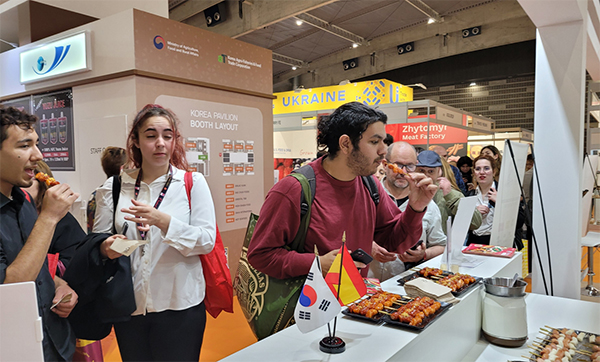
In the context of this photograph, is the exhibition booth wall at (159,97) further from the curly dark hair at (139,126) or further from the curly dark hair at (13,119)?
the curly dark hair at (13,119)

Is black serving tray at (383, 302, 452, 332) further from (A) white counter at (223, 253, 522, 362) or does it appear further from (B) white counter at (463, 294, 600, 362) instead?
(B) white counter at (463, 294, 600, 362)

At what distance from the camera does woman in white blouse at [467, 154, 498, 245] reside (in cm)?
390

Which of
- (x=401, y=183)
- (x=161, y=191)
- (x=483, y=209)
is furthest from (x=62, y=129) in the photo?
(x=483, y=209)

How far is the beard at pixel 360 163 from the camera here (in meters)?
1.73

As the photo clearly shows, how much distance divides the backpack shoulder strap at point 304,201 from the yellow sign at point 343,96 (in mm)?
6792

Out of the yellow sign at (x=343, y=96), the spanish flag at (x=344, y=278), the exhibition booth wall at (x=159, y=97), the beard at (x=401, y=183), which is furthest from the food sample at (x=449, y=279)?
the yellow sign at (x=343, y=96)

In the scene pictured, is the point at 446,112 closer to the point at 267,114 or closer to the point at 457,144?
the point at 457,144

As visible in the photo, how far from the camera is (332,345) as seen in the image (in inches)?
49.0

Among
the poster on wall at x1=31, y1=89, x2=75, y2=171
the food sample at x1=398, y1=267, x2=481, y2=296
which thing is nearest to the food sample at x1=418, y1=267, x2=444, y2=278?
the food sample at x1=398, y1=267, x2=481, y2=296

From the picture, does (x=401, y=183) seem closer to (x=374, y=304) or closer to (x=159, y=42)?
(x=374, y=304)

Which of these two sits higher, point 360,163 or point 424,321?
point 360,163

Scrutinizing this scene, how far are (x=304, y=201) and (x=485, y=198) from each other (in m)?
3.03

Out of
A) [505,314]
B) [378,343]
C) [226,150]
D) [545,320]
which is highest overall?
[226,150]

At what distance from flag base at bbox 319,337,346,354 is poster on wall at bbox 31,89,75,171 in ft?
8.24
